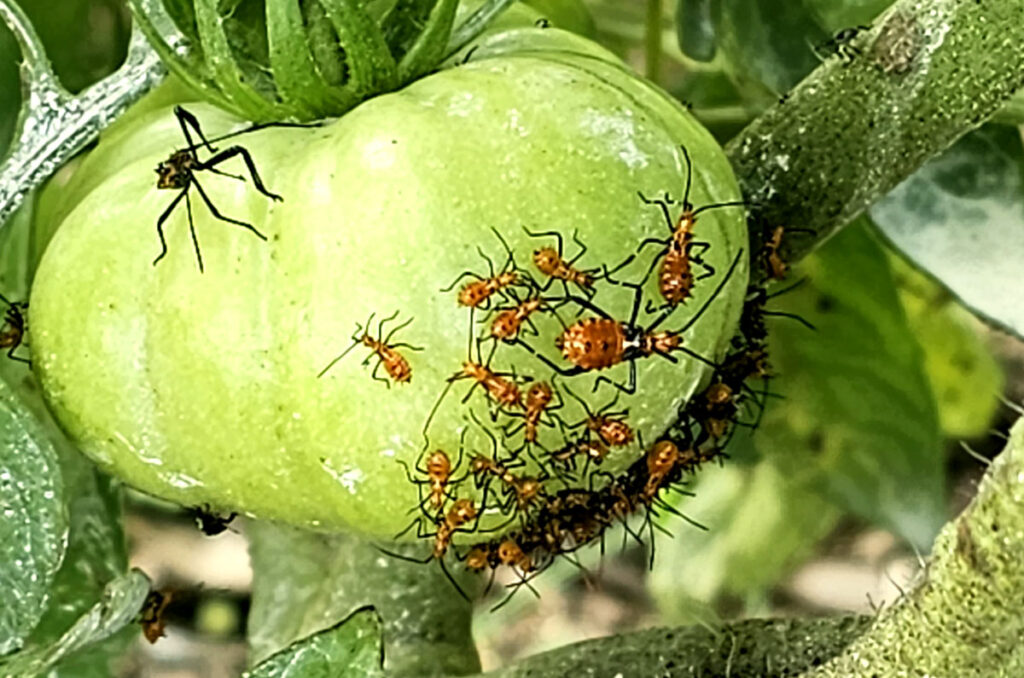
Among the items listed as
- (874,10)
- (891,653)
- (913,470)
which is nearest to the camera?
(891,653)

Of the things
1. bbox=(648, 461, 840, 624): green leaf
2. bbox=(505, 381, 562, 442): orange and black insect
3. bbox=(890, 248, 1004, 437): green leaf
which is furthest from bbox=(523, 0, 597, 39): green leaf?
bbox=(890, 248, 1004, 437): green leaf

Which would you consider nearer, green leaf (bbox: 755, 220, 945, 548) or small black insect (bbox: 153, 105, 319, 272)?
small black insect (bbox: 153, 105, 319, 272)

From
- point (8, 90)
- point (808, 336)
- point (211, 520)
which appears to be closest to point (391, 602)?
point (211, 520)

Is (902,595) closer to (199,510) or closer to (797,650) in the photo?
(797,650)

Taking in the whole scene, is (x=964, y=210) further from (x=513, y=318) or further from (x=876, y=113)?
(x=513, y=318)

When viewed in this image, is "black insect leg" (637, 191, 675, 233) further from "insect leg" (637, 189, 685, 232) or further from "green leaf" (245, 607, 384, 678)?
"green leaf" (245, 607, 384, 678)

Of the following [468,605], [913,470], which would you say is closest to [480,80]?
[468,605]

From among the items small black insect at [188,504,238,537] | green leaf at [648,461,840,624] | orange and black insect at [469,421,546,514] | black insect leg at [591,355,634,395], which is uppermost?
black insect leg at [591,355,634,395]
